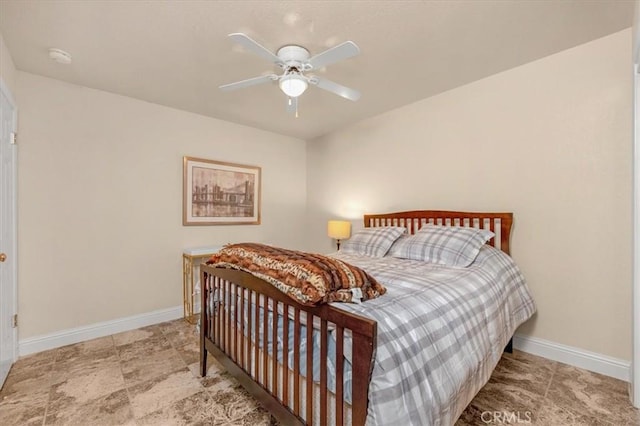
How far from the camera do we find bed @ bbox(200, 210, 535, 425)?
1059 millimetres

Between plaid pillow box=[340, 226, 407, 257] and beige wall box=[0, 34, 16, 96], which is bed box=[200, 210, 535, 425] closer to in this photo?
plaid pillow box=[340, 226, 407, 257]

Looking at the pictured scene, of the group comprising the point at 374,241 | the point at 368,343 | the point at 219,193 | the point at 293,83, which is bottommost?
the point at 368,343

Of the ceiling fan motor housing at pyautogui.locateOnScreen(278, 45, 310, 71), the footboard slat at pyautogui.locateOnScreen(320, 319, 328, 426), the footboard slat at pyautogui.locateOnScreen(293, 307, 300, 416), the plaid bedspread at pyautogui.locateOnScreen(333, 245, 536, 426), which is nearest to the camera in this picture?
the plaid bedspread at pyautogui.locateOnScreen(333, 245, 536, 426)

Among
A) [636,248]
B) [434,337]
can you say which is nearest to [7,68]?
[434,337]

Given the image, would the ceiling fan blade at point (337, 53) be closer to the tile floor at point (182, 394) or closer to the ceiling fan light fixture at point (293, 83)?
the ceiling fan light fixture at point (293, 83)

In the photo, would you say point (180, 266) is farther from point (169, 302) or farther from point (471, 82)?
point (471, 82)

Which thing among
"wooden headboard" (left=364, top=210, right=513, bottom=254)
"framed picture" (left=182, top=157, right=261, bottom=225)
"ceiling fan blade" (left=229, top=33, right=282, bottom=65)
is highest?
"ceiling fan blade" (left=229, top=33, right=282, bottom=65)

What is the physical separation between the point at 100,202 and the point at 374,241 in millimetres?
2843

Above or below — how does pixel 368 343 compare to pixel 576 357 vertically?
above

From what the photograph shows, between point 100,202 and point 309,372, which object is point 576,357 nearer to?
point 309,372

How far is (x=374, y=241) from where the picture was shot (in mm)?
2996

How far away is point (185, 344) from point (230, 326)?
3.74 feet

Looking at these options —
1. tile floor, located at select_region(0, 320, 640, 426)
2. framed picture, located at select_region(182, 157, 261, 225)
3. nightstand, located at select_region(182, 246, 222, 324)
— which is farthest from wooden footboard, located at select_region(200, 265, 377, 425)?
framed picture, located at select_region(182, 157, 261, 225)

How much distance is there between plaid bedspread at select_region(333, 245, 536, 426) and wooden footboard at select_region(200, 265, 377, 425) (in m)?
0.11
